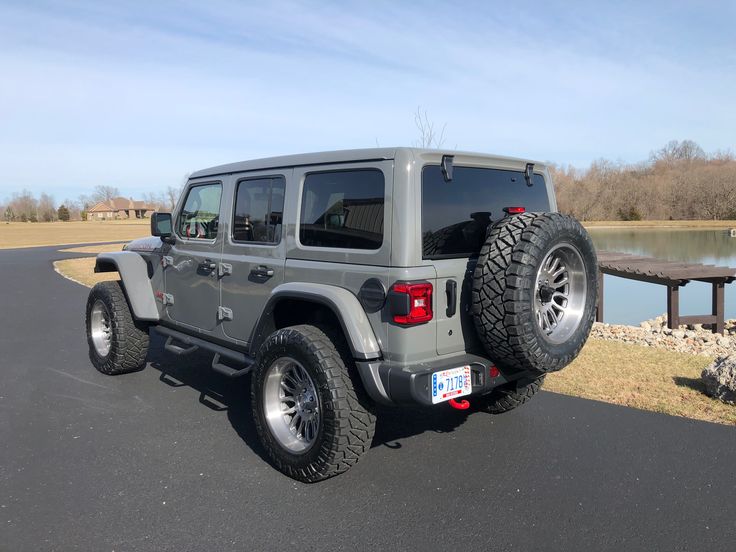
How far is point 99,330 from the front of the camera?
631cm

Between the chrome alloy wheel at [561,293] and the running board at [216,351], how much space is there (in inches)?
82.3

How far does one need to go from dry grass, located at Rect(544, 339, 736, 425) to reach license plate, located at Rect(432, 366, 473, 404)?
7.92ft

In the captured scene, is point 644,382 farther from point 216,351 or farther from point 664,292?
point 664,292

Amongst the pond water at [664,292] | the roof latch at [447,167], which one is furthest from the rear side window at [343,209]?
the pond water at [664,292]

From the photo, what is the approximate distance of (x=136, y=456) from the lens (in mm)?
4074

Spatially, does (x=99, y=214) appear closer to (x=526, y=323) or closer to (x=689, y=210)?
(x=689, y=210)

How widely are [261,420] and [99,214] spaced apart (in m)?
166

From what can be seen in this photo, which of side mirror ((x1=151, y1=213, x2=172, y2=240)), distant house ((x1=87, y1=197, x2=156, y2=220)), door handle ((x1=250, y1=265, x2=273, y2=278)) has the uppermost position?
distant house ((x1=87, y1=197, x2=156, y2=220))

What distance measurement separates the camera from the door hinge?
4523 mm

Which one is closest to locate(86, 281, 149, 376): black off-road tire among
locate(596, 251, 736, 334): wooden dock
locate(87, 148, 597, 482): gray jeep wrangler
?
locate(87, 148, 597, 482): gray jeep wrangler

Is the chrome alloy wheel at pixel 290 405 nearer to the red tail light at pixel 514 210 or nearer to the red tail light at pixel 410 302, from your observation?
the red tail light at pixel 410 302

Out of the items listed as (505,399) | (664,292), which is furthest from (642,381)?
(664,292)

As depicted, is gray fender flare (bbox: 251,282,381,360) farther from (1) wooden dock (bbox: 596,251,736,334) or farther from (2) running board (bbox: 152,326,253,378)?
(1) wooden dock (bbox: 596,251,736,334)

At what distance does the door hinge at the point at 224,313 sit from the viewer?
4523 millimetres
